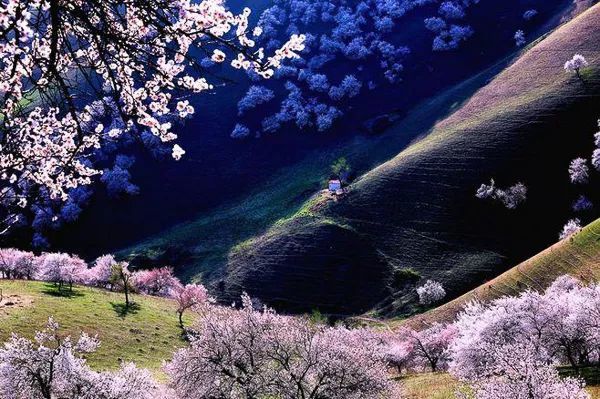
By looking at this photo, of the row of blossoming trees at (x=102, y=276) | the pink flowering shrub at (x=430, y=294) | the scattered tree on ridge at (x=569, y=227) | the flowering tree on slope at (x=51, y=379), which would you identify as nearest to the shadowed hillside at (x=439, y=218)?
the pink flowering shrub at (x=430, y=294)

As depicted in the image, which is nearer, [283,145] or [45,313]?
[45,313]

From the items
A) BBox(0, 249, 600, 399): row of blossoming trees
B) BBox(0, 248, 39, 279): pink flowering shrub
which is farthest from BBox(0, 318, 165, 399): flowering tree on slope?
BBox(0, 248, 39, 279): pink flowering shrub

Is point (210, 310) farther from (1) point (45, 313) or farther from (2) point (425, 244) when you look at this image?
(2) point (425, 244)

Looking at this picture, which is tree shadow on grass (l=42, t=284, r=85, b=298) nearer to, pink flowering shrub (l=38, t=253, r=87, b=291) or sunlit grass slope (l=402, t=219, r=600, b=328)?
pink flowering shrub (l=38, t=253, r=87, b=291)

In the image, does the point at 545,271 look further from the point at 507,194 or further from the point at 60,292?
the point at 60,292

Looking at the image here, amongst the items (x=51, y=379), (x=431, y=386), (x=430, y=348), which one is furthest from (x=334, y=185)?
(x=51, y=379)

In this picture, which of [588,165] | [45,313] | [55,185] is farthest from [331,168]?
[55,185]
